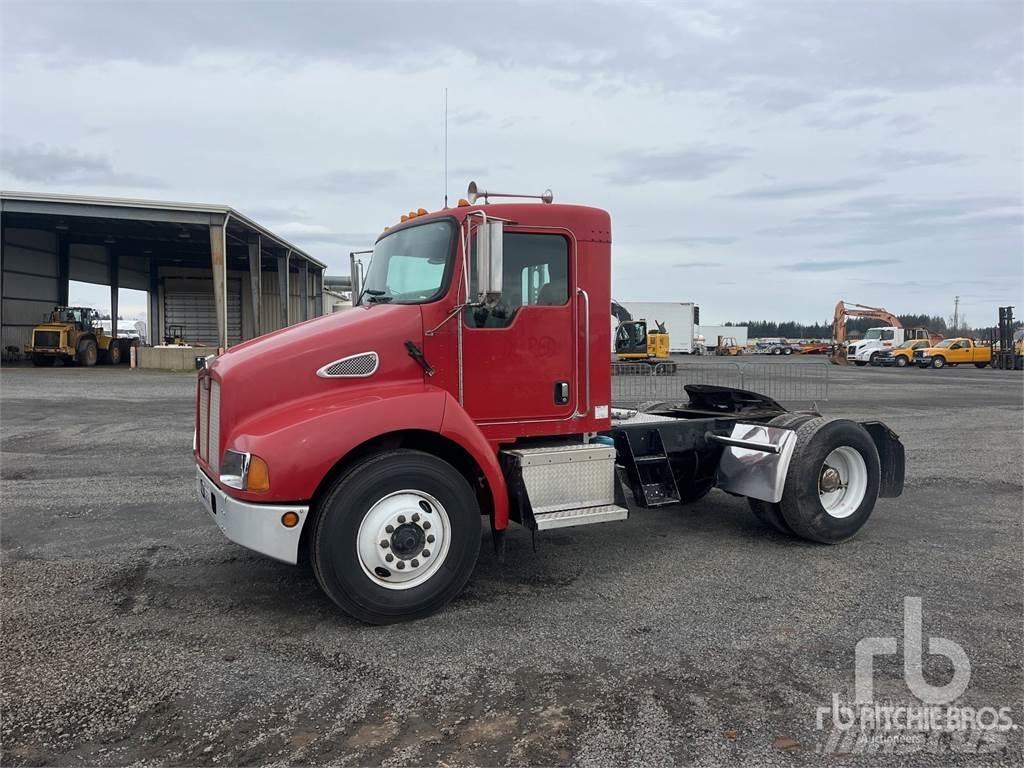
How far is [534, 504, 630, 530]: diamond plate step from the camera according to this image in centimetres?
489

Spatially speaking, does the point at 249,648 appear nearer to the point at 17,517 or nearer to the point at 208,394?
the point at 208,394

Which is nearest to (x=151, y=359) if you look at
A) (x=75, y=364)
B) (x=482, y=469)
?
(x=75, y=364)

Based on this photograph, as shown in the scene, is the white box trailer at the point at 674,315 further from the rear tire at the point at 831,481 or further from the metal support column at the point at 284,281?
the rear tire at the point at 831,481

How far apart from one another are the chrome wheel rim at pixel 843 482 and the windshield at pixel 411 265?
12.1 ft

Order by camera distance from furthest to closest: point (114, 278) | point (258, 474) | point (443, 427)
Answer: point (114, 278) → point (443, 427) → point (258, 474)

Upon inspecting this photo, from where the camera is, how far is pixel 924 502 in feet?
25.5

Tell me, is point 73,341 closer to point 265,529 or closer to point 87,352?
point 87,352

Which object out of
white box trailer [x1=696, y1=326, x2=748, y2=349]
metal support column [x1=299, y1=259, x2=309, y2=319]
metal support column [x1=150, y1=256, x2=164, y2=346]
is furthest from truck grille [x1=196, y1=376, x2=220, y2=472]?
white box trailer [x1=696, y1=326, x2=748, y2=349]

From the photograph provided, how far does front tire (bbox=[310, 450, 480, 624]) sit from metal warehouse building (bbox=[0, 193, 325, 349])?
26836mm

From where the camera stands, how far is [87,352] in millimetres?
32531

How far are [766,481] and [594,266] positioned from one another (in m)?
2.36

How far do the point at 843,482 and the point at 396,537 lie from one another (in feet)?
13.5

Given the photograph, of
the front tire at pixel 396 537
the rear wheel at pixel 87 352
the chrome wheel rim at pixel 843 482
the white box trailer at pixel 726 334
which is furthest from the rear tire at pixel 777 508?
the white box trailer at pixel 726 334

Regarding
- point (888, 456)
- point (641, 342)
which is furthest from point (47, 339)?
point (888, 456)
